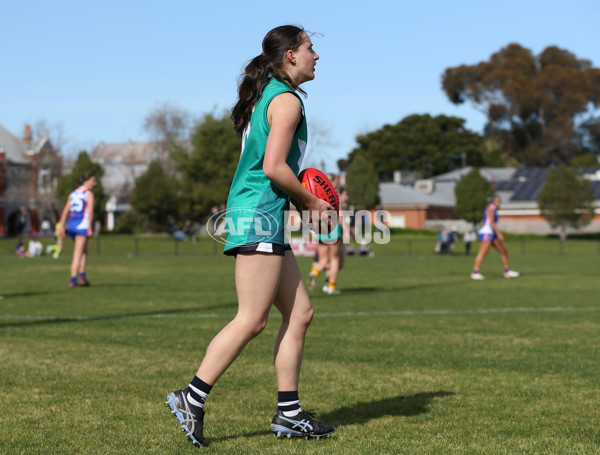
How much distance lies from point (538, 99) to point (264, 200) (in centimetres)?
9748

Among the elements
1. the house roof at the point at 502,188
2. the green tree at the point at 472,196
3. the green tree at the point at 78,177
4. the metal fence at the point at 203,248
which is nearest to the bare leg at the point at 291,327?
the metal fence at the point at 203,248

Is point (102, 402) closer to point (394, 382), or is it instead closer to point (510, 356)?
point (394, 382)

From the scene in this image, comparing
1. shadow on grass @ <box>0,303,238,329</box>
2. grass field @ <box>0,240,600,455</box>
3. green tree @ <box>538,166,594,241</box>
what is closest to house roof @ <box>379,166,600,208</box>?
green tree @ <box>538,166,594,241</box>

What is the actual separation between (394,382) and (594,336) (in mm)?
3931

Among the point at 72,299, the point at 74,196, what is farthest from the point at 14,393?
the point at 74,196

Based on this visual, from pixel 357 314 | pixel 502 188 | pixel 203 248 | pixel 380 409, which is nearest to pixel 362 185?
pixel 502 188

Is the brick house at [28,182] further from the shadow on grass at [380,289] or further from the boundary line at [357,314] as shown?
the boundary line at [357,314]

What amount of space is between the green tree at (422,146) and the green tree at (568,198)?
38101 millimetres

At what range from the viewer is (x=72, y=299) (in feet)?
46.0

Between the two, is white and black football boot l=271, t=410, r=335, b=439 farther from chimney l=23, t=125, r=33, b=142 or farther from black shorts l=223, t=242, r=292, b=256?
chimney l=23, t=125, r=33, b=142

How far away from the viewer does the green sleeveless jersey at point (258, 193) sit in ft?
14.4

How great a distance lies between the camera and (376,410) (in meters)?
5.35

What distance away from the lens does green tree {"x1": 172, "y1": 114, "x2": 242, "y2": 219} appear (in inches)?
2719

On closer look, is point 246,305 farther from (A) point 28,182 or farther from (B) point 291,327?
(A) point 28,182
